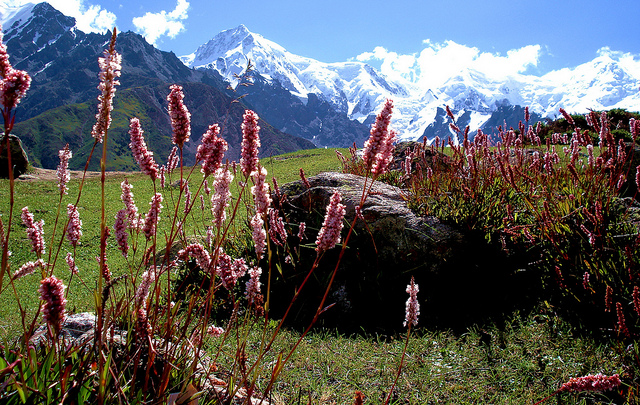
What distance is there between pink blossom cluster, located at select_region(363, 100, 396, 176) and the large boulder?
2066 millimetres

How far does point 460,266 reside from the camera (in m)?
4.21

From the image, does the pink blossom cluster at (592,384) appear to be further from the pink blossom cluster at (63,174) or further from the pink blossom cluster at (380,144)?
the pink blossom cluster at (63,174)

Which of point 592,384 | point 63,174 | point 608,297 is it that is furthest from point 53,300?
point 608,297

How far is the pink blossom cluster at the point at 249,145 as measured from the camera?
177cm

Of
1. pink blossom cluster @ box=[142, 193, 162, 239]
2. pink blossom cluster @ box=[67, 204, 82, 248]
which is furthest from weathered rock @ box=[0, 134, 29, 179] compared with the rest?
pink blossom cluster @ box=[142, 193, 162, 239]

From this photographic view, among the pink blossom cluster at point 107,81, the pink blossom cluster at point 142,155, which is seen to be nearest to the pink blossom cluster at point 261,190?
the pink blossom cluster at point 142,155

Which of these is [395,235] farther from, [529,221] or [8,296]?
[8,296]

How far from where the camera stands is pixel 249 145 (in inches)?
70.3

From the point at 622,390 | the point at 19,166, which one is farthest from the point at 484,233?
the point at 19,166

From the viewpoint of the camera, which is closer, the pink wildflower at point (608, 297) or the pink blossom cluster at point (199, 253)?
the pink blossom cluster at point (199, 253)

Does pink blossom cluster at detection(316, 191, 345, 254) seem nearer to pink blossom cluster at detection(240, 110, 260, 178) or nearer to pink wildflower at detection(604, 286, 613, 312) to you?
pink blossom cluster at detection(240, 110, 260, 178)

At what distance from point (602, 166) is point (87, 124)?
730 ft

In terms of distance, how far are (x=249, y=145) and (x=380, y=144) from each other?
0.65m

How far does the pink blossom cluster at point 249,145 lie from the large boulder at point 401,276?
2.15m
